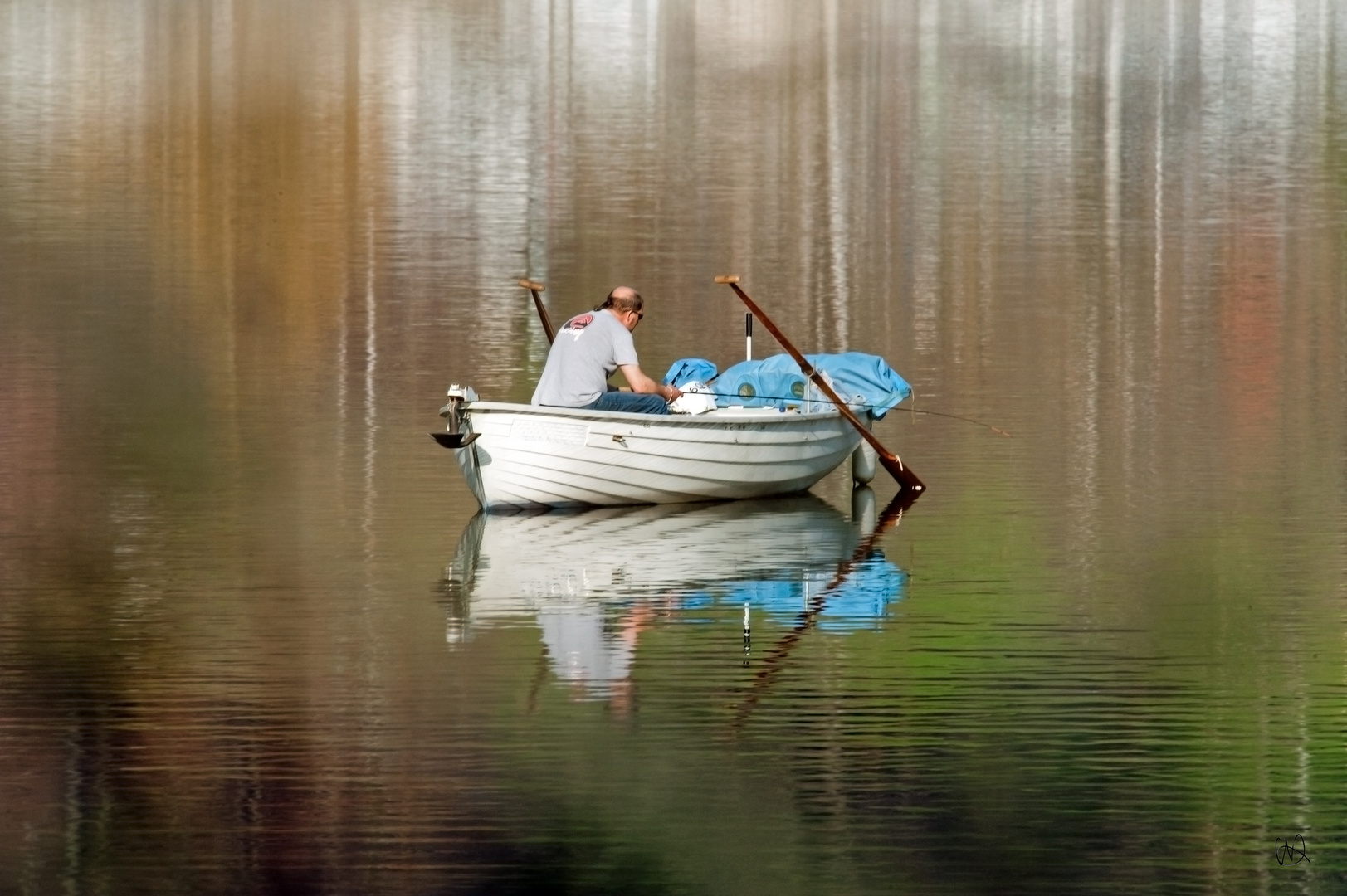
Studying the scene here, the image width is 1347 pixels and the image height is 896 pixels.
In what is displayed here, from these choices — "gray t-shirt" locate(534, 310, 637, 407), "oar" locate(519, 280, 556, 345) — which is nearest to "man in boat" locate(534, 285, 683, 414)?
"gray t-shirt" locate(534, 310, 637, 407)

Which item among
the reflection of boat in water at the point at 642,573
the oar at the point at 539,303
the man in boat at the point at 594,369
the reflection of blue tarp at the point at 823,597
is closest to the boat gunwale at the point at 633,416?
the man in boat at the point at 594,369

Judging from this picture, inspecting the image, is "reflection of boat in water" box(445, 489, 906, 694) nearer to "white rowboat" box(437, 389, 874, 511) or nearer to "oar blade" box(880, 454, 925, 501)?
"white rowboat" box(437, 389, 874, 511)

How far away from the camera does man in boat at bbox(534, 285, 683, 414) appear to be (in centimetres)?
2000

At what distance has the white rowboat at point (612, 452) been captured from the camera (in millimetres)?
Answer: 19750

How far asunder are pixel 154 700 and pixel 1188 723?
17.4ft

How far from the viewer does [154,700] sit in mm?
14016

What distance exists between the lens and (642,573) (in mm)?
17797

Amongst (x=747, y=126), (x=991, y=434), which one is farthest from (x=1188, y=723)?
(x=747, y=126)

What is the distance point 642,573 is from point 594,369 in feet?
8.76

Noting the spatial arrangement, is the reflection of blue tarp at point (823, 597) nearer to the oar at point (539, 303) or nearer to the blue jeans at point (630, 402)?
the blue jeans at point (630, 402)

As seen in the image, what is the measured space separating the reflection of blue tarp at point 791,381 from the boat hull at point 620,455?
1.82 ft

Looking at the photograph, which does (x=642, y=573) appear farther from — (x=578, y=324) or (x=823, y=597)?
(x=578, y=324)

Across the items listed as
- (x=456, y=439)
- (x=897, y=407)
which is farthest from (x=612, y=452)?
(x=897, y=407)

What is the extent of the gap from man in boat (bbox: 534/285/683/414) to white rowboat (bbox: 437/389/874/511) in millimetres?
235
